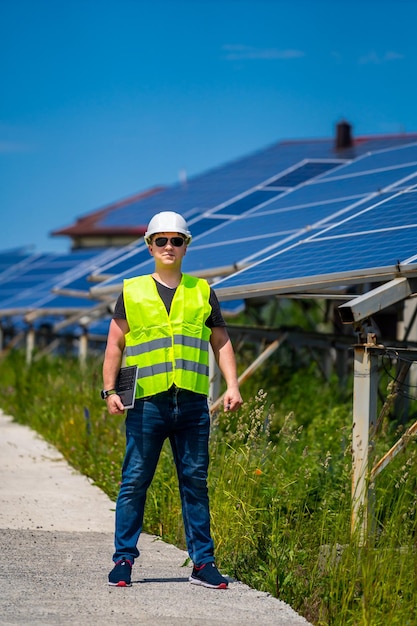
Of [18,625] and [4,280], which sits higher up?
[4,280]

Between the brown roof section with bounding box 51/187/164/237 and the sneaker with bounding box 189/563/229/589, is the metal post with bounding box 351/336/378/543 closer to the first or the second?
the sneaker with bounding box 189/563/229/589

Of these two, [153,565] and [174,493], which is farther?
[174,493]

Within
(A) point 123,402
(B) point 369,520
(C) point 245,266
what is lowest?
(B) point 369,520

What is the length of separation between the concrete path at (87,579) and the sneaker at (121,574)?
5 centimetres

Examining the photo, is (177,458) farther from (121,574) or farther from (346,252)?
(346,252)

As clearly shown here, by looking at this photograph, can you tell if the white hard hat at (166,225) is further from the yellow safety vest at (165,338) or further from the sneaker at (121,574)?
the sneaker at (121,574)

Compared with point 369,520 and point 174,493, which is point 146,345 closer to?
point 369,520

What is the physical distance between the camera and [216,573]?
22.6ft

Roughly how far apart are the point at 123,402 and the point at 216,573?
3.55ft

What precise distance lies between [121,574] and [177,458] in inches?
27.5

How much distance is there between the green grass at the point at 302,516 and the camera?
6262 millimetres

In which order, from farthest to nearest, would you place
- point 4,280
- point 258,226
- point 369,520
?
point 4,280
point 258,226
point 369,520

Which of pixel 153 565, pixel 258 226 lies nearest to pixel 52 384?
pixel 258 226

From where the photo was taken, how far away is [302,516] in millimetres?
7320
